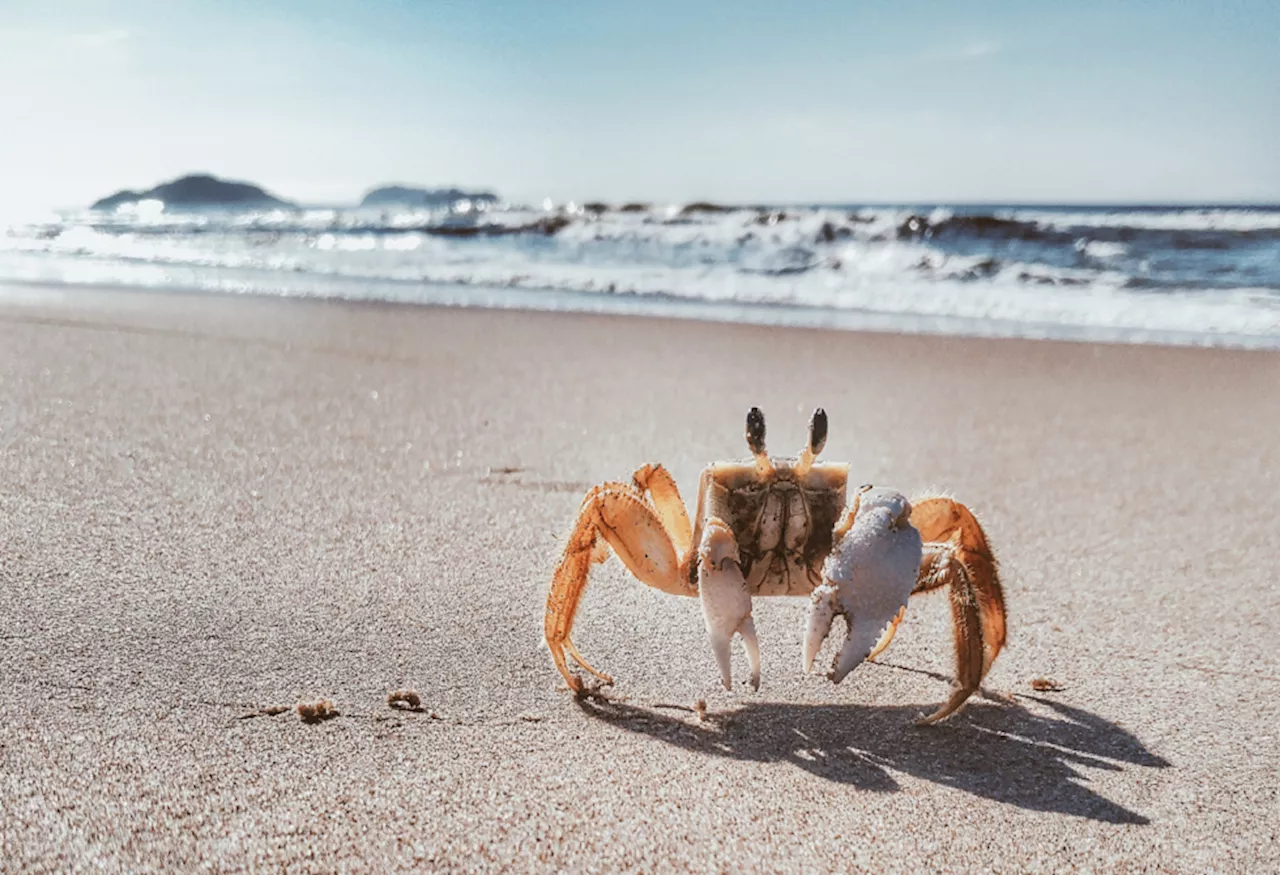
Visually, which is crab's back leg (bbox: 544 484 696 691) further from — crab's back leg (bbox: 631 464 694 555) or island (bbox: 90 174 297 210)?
island (bbox: 90 174 297 210)

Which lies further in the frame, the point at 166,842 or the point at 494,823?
the point at 494,823

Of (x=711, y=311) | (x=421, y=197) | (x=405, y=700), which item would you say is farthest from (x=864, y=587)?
(x=421, y=197)

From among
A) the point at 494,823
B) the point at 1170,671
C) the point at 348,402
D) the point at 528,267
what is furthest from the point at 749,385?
the point at 528,267

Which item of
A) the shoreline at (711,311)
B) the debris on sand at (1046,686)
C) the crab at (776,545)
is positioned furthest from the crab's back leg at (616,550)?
the shoreline at (711,311)

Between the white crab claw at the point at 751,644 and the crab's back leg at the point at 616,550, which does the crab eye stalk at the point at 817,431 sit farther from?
the white crab claw at the point at 751,644

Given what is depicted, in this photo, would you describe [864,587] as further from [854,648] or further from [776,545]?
[776,545]

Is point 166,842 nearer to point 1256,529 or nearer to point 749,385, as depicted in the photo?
point 1256,529

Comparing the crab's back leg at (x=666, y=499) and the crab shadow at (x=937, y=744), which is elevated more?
the crab's back leg at (x=666, y=499)
